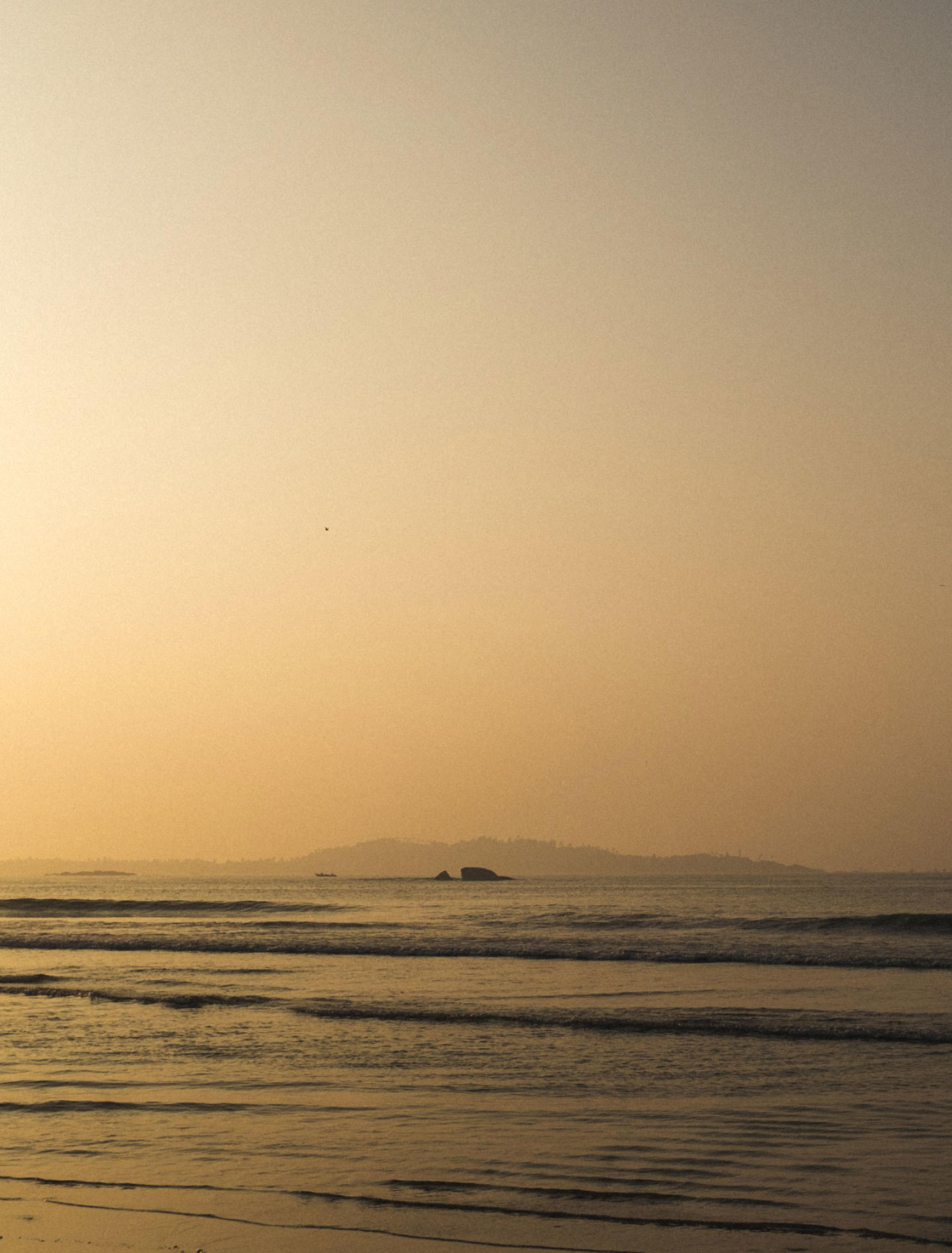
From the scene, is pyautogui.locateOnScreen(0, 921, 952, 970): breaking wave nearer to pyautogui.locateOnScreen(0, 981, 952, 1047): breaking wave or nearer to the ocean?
the ocean

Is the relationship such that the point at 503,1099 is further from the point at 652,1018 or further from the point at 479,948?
the point at 479,948

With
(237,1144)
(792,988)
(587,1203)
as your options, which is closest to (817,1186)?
(587,1203)

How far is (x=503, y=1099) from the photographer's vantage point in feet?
41.5

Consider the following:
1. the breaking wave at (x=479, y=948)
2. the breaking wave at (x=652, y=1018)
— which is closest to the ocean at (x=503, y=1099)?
the breaking wave at (x=652, y=1018)

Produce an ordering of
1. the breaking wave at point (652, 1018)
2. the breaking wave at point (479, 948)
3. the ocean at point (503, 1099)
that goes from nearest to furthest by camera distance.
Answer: the ocean at point (503, 1099)
the breaking wave at point (652, 1018)
the breaking wave at point (479, 948)

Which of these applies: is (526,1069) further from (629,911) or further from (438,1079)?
(629,911)

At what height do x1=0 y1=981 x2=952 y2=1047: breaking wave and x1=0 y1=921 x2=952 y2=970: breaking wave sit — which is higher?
x1=0 y1=981 x2=952 y2=1047: breaking wave

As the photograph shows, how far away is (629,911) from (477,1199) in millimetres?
46066

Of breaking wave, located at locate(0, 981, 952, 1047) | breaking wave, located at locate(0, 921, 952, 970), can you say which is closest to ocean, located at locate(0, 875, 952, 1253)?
breaking wave, located at locate(0, 981, 952, 1047)

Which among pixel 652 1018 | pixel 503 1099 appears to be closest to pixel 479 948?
pixel 652 1018

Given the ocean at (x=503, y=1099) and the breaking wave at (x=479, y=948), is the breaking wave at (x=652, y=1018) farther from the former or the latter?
the breaking wave at (x=479, y=948)

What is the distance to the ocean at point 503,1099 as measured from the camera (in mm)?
8836

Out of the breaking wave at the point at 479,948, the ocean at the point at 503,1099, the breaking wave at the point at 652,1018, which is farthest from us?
the breaking wave at the point at 479,948

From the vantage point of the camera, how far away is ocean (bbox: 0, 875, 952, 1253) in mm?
8836
